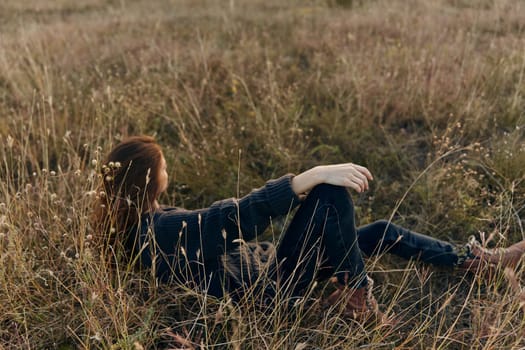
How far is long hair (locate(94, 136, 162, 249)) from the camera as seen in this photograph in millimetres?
2143

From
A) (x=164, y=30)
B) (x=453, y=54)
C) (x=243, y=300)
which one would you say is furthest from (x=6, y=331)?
(x=164, y=30)

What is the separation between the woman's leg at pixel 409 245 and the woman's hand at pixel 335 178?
56 centimetres

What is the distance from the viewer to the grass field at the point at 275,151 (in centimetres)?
201

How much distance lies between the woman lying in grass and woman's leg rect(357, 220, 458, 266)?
168 mm

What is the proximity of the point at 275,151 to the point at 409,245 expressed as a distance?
1295 millimetres

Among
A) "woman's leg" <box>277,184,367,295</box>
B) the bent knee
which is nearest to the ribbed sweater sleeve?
"woman's leg" <box>277,184,367,295</box>

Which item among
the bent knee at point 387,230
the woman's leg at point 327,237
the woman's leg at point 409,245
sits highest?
the woman's leg at point 327,237

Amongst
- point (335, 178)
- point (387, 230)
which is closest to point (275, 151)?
point (387, 230)

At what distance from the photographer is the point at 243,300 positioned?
2.12 metres

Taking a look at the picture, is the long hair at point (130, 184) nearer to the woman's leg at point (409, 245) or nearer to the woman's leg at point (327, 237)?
the woman's leg at point (327, 237)

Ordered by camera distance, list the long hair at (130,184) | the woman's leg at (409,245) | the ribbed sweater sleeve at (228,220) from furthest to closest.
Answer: the woman's leg at (409,245) → the long hair at (130,184) → the ribbed sweater sleeve at (228,220)

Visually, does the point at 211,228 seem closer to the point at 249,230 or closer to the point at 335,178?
the point at 249,230

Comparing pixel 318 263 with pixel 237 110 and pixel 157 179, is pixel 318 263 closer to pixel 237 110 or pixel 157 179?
pixel 157 179

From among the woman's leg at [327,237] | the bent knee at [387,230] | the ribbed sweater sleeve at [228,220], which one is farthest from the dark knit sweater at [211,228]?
the bent knee at [387,230]
